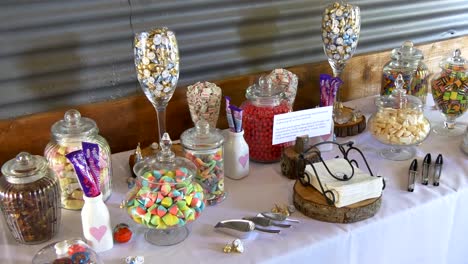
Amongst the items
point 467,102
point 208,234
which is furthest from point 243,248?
point 467,102

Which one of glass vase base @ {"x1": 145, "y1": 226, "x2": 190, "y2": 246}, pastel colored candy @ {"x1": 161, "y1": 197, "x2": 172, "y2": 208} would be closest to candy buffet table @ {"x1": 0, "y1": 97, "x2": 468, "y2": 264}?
glass vase base @ {"x1": 145, "y1": 226, "x2": 190, "y2": 246}

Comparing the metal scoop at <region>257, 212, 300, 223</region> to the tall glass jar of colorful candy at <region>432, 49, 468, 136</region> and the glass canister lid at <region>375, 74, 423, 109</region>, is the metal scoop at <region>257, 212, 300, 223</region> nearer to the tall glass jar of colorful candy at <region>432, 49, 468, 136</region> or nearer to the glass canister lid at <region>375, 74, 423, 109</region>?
the glass canister lid at <region>375, 74, 423, 109</region>

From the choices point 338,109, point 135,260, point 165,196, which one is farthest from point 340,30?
point 135,260

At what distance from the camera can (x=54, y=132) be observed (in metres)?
1.29

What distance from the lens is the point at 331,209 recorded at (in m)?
1.25

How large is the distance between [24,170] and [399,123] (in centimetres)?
99

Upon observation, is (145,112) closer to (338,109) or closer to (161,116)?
(161,116)

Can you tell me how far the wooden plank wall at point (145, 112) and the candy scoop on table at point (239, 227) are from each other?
557mm

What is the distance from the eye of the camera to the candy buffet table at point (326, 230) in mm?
1171

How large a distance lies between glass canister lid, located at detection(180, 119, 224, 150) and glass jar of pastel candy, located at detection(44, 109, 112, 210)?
0.21 meters

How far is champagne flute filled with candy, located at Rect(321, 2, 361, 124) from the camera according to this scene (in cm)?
168

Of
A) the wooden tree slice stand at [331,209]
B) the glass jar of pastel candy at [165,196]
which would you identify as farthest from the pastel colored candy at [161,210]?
the wooden tree slice stand at [331,209]

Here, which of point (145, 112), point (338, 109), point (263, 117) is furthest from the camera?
point (338, 109)

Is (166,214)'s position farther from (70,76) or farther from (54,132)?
(70,76)
